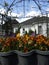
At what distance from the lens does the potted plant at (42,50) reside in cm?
255

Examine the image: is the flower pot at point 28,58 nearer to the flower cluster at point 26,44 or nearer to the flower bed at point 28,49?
the flower bed at point 28,49

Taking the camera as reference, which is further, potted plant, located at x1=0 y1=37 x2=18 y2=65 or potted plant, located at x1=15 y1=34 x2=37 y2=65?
potted plant, located at x1=0 y1=37 x2=18 y2=65

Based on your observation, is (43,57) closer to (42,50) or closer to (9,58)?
(42,50)

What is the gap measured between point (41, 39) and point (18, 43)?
0.97 feet

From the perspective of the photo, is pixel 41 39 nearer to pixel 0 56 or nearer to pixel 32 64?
pixel 32 64

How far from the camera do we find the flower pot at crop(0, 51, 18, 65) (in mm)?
2730

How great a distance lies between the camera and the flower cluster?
9.17 ft

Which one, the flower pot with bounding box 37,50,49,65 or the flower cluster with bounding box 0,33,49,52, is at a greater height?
the flower cluster with bounding box 0,33,49,52

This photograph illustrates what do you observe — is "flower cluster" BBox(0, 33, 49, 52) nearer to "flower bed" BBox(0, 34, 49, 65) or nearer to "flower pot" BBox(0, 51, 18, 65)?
"flower bed" BBox(0, 34, 49, 65)

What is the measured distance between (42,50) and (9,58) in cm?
38

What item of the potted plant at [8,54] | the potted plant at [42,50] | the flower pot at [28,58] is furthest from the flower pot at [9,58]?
the potted plant at [42,50]

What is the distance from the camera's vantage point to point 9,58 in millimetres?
2762

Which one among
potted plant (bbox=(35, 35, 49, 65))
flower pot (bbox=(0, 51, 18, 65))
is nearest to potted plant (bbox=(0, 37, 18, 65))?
flower pot (bbox=(0, 51, 18, 65))

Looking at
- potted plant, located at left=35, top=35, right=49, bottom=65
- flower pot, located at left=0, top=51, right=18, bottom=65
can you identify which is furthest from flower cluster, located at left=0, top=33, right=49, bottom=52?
flower pot, located at left=0, top=51, right=18, bottom=65
